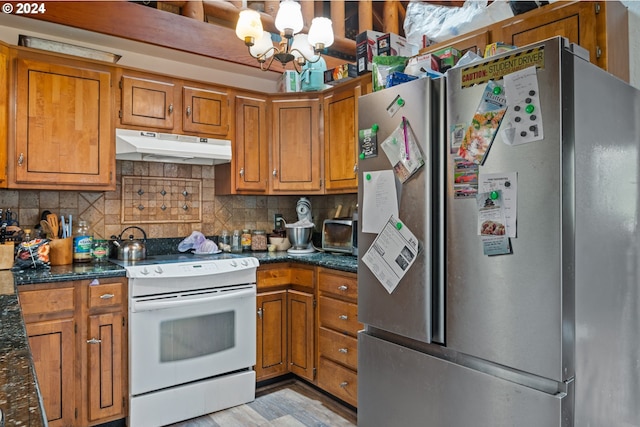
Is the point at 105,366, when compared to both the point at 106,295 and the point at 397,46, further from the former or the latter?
the point at 397,46

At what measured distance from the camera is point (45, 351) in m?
2.23

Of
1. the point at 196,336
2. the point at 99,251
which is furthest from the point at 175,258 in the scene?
the point at 196,336

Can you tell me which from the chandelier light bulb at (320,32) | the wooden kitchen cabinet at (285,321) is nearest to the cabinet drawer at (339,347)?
the wooden kitchen cabinet at (285,321)

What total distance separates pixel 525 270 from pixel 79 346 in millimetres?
2258

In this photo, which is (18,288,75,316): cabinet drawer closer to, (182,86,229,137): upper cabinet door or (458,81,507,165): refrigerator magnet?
(182,86,229,137): upper cabinet door

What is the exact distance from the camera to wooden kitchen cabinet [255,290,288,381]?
2986mm

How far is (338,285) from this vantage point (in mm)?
2707

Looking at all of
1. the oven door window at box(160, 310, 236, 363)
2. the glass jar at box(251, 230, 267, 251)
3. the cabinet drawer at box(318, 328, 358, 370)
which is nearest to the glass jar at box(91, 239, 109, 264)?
the oven door window at box(160, 310, 236, 363)

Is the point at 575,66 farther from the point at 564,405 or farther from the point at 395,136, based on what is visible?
the point at 564,405

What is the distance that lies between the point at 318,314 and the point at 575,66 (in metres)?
2.11

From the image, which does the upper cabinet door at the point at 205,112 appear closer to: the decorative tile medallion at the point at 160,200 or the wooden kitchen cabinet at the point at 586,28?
the decorative tile medallion at the point at 160,200

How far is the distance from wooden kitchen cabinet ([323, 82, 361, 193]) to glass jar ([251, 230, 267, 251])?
685 millimetres

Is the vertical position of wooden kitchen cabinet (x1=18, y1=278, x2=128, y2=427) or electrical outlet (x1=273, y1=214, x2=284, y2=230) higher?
electrical outlet (x1=273, y1=214, x2=284, y2=230)

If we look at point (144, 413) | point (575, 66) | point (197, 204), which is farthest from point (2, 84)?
point (575, 66)
